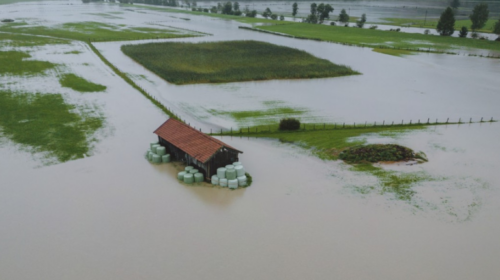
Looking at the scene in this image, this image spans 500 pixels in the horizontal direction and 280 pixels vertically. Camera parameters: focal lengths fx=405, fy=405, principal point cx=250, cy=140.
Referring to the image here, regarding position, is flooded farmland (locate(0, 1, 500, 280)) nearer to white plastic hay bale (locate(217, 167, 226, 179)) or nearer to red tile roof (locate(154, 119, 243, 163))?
white plastic hay bale (locate(217, 167, 226, 179))

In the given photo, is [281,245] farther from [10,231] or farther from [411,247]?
[10,231]

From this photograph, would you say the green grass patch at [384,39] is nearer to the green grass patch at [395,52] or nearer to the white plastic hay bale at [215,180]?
the green grass patch at [395,52]

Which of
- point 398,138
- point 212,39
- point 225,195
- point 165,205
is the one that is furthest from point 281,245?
point 212,39

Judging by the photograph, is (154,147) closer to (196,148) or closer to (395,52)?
(196,148)

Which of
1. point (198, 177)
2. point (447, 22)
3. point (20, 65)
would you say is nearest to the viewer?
point (198, 177)

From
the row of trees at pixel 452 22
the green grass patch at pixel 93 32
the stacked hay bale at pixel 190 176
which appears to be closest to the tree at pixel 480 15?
the row of trees at pixel 452 22

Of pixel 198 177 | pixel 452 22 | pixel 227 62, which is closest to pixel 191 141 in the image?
pixel 198 177
